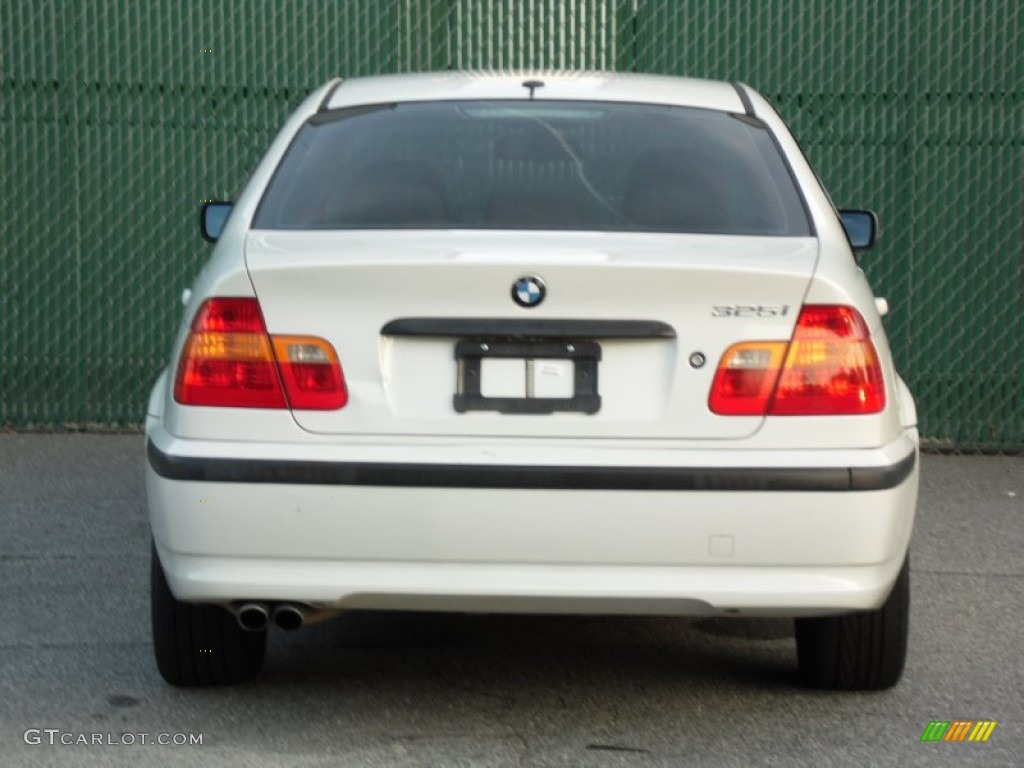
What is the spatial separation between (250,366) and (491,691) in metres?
1.22

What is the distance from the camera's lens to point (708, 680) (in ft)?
16.6

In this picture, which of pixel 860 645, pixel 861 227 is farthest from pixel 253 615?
pixel 861 227

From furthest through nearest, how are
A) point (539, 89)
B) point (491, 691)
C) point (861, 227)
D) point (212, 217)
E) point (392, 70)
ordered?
point (392, 70)
point (212, 217)
point (861, 227)
point (539, 89)
point (491, 691)

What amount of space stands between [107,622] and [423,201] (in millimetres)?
1799

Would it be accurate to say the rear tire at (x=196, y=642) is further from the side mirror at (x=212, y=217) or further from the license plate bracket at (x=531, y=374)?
the side mirror at (x=212, y=217)

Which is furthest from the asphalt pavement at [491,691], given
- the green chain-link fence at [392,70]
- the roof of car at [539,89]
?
the green chain-link fence at [392,70]

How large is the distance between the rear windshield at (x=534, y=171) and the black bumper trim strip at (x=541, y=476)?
0.70m

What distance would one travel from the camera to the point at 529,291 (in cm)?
415

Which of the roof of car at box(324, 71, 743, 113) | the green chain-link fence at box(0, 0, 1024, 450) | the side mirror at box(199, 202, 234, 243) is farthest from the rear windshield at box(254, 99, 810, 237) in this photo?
the green chain-link fence at box(0, 0, 1024, 450)

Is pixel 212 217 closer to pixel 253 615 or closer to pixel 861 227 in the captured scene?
pixel 253 615

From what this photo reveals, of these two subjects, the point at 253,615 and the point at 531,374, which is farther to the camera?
the point at 253,615

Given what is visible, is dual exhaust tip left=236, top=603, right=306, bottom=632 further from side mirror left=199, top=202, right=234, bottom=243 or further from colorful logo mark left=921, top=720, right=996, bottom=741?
side mirror left=199, top=202, right=234, bottom=243

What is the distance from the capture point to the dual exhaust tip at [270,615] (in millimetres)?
4258

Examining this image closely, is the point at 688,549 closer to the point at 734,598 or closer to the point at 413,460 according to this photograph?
the point at 734,598
